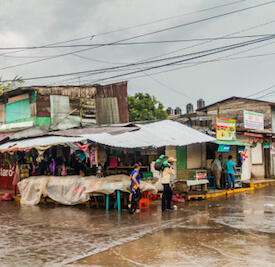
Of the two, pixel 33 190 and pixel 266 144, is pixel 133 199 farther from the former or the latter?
pixel 266 144

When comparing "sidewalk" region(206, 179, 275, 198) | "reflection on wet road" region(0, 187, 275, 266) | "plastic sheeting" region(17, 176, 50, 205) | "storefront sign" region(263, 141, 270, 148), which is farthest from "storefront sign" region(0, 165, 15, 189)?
"storefront sign" region(263, 141, 270, 148)

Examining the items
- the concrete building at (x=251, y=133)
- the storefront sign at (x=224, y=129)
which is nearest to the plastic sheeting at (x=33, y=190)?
the storefront sign at (x=224, y=129)

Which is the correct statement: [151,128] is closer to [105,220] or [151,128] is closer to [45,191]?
[45,191]

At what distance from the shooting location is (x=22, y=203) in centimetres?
1462

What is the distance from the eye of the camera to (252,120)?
25391mm

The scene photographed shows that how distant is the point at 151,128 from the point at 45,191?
5.44 m

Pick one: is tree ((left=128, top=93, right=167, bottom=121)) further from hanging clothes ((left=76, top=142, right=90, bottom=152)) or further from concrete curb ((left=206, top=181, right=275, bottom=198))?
hanging clothes ((left=76, top=142, right=90, bottom=152))

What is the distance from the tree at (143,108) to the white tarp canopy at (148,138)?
23.5 metres

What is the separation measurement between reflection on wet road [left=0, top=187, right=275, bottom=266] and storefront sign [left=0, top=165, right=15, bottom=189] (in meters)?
9.45

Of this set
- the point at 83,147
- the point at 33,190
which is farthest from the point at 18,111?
the point at 83,147

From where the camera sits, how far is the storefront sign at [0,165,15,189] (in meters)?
21.4

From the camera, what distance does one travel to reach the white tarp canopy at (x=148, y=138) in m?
13.0

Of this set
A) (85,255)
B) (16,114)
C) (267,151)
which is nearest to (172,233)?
(85,255)

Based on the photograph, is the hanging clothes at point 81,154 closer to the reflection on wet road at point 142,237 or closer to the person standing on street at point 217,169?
the reflection on wet road at point 142,237
